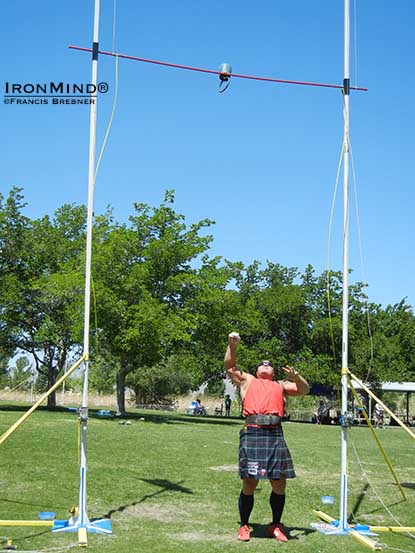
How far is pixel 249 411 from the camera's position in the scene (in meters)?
7.47

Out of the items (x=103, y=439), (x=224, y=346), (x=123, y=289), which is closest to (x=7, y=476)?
(x=103, y=439)

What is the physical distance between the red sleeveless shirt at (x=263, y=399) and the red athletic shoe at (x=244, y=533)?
112 cm

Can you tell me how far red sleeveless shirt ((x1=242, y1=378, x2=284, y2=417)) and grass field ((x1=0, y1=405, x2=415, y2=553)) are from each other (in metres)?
1.27

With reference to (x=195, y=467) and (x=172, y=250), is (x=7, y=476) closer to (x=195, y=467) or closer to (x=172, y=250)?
(x=195, y=467)

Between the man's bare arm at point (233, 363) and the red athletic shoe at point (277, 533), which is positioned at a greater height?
the man's bare arm at point (233, 363)

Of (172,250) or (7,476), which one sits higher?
(172,250)

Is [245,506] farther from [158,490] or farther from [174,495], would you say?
[158,490]

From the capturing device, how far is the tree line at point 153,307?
29.9m

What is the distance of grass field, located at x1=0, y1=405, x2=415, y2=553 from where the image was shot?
709cm

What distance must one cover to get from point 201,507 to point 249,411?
6.85 ft

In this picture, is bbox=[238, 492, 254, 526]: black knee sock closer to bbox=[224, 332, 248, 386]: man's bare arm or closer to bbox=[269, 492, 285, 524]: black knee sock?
bbox=[269, 492, 285, 524]: black knee sock

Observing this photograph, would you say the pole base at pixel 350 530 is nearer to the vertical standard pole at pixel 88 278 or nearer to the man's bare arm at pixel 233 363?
the man's bare arm at pixel 233 363

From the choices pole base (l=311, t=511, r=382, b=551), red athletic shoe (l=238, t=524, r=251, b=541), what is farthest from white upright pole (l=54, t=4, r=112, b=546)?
pole base (l=311, t=511, r=382, b=551)

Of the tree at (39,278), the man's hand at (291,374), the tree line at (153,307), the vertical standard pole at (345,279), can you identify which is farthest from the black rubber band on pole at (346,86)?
the tree at (39,278)
